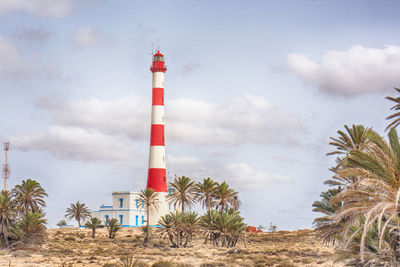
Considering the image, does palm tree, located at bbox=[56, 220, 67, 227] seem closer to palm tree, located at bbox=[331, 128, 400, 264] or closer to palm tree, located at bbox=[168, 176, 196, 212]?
palm tree, located at bbox=[168, 176, 196, 212]

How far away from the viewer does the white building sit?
254ft

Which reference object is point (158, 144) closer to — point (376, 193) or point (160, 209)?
point (160, 209)

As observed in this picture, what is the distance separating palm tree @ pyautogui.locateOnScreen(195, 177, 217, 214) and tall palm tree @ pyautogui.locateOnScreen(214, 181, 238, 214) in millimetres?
619

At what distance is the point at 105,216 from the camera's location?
79438mm

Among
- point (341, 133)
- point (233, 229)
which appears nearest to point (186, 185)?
point (233, 229)

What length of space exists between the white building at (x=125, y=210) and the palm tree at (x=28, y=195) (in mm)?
26912

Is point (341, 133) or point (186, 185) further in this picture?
point (186, 185)

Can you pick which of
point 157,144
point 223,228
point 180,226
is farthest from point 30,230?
point 157,144

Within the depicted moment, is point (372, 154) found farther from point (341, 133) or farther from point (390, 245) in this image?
point (341, 133)

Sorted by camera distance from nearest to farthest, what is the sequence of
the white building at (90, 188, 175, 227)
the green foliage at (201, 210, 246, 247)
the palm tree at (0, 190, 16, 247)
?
the palm tree at (0, 190, 16, 247), the green foliage at (201, 210, 246, 247), the white building at (90, 188, 175, 227)

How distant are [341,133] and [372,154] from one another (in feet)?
65.0

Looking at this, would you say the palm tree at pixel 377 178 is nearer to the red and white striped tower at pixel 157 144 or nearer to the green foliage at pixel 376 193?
the green foliage at pixel 376 193

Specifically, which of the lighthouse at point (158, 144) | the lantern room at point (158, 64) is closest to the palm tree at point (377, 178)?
the lighthouse at point (158, 144)

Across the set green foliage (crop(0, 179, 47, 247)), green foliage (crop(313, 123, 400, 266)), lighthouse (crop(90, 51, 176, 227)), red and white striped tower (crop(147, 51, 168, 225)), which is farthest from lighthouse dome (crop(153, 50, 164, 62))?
green foliage (crop(313, 123, 400, 266))
